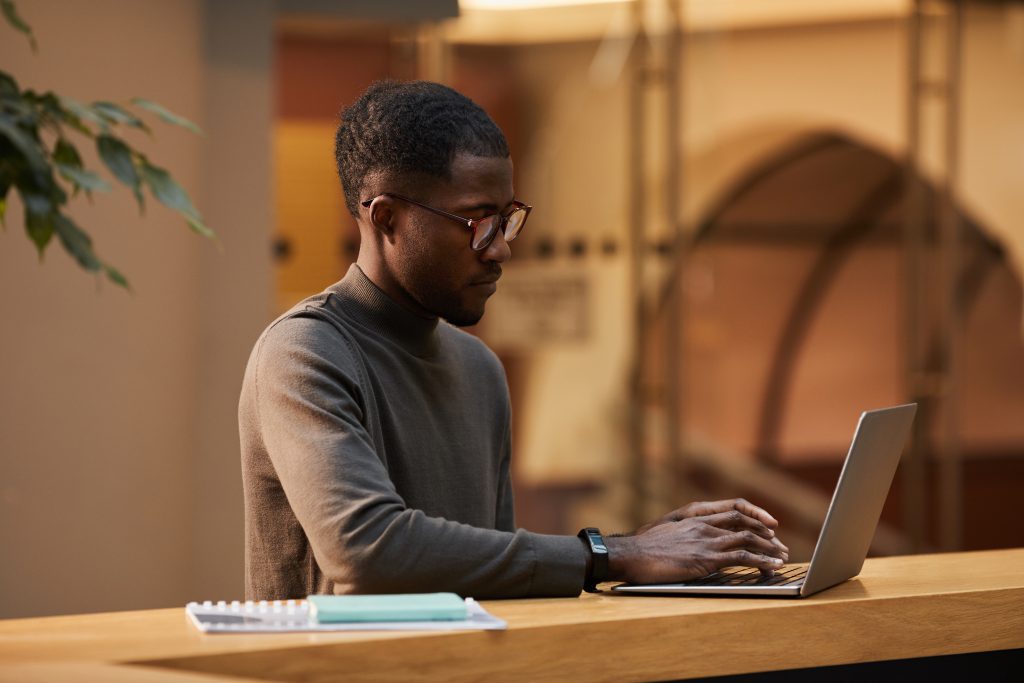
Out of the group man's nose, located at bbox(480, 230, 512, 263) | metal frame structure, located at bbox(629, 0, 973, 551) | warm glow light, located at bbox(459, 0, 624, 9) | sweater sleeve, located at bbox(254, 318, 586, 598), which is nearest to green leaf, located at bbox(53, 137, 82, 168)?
sweater sleeve, located at bbox(254, 318, 586, 598)

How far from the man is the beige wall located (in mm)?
1674

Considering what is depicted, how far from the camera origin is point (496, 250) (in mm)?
2236

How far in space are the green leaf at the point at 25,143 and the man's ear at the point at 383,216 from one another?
0.70 metres

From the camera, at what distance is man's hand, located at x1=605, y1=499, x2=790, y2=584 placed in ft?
6.66

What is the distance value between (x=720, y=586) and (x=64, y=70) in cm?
268

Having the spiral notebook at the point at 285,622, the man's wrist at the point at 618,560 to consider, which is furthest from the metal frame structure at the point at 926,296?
the spiral notebook at the point at 285,622

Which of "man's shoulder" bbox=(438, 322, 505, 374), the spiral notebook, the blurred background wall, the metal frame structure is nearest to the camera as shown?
the spiral notebook

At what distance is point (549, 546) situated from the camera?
2014mm

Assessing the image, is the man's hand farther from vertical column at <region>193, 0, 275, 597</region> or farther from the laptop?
vertical column at <region>193, 0, 275, 597</region>

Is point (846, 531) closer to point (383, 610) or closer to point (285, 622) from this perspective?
point (383, 610)

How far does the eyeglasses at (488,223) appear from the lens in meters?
2.22

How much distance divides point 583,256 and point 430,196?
3775mm

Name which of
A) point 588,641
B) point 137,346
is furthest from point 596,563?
point 137,346

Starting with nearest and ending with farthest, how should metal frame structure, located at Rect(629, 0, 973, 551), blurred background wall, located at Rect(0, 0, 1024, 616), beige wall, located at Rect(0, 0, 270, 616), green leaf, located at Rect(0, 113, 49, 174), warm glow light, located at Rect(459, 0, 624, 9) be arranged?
green leaf, located at Rect(0, 113, 49, 174) < beige wall, located at Rect(0, 0, 270, 616) < blurred background wall, located at Rect(0, 0, 1024, 616) < warm glow light, located at Rect(459, 0, 624, 9) < metal frame structure, located at Rect(629, 0, 973, 551)
